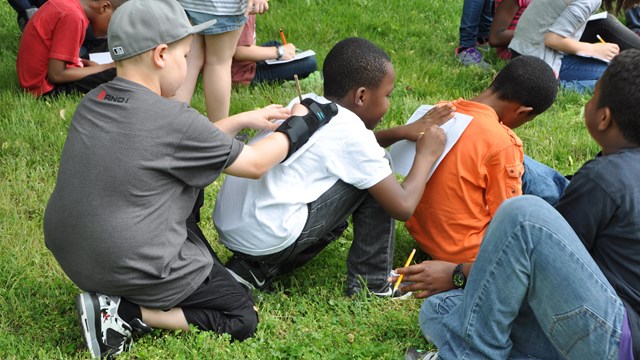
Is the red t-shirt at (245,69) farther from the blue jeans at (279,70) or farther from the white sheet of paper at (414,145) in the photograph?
the white sheet of paper at (414,145)

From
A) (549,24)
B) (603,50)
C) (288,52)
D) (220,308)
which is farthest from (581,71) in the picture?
(220,308)

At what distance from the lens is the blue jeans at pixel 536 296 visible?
2.47 metres

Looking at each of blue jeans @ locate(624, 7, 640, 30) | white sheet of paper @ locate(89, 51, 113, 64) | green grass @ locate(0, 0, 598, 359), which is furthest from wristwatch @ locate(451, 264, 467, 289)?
blue jeans @ locate(624, 7, 640, 30)

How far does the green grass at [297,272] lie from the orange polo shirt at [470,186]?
32 cm

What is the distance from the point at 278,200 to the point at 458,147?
859 millimetres

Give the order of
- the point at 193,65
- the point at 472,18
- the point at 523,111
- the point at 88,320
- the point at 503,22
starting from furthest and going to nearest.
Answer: the point at 472,18, the point at 503,22, the point at 193,65, the point at 523,111, the point at 88,320

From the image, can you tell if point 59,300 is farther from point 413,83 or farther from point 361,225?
point 413,83

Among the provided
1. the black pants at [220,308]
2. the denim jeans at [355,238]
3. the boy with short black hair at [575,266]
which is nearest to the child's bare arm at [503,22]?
the denim jeans at [355,238]

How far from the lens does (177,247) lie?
289cm

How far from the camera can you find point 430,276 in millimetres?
3309

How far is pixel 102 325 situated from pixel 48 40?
288 cm

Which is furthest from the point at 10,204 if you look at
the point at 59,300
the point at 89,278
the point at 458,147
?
the point at 458,147

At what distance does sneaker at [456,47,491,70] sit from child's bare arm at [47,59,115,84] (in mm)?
2881

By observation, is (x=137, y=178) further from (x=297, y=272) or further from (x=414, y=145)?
(x=414, y=145)
